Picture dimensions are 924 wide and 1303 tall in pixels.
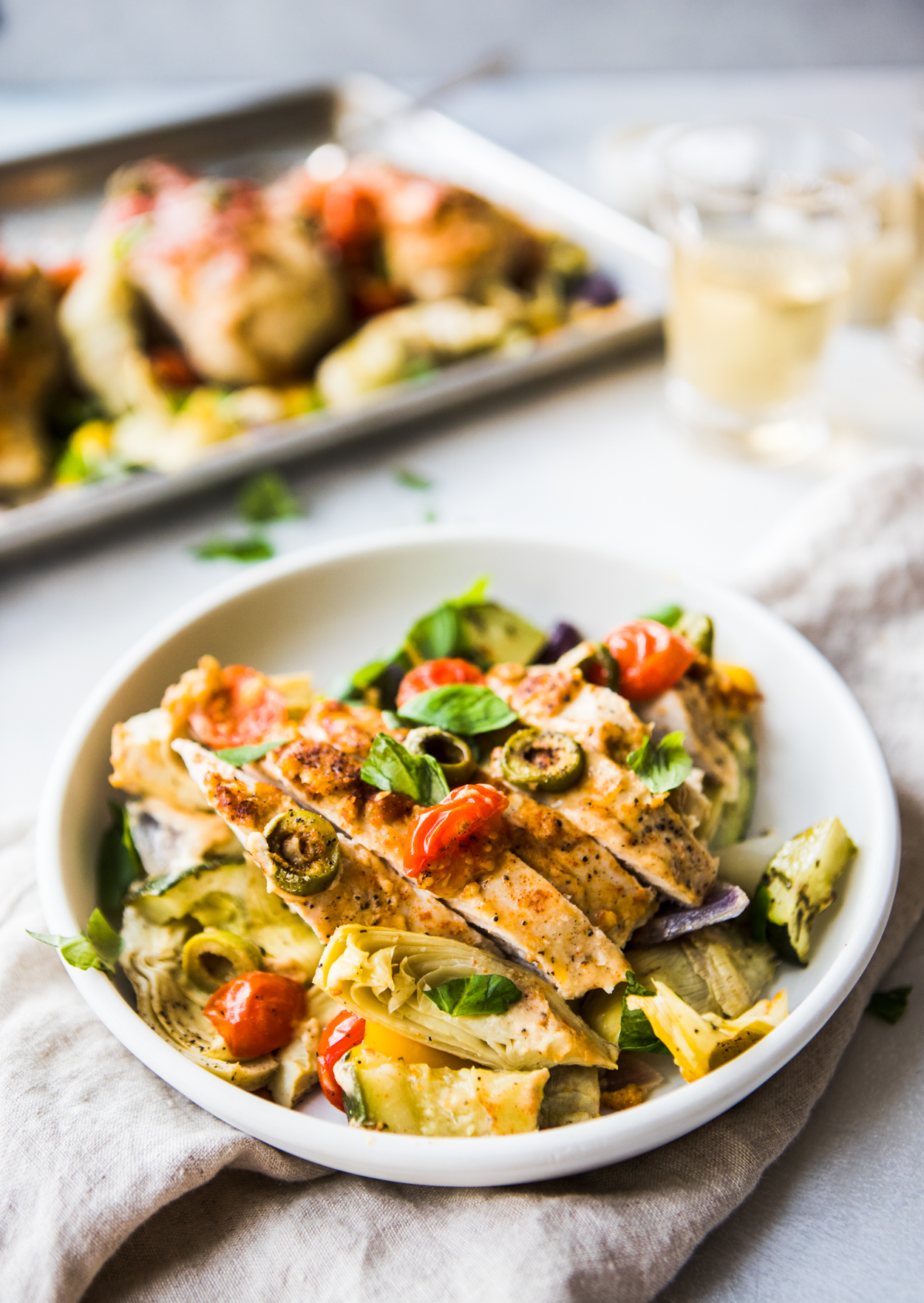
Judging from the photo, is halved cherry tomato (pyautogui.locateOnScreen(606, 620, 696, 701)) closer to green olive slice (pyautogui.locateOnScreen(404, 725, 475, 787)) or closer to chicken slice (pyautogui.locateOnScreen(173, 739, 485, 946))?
green olive slice (pyautogui.locateOnScreen(404, 725, 475, 787))

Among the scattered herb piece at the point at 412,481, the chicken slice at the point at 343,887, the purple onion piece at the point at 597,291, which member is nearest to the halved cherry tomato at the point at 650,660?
the chicken slice at the point at 343,887

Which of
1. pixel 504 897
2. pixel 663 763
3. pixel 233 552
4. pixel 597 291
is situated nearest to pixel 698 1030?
pixel 504 897

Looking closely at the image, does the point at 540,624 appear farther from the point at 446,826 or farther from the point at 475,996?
the point at 475,996

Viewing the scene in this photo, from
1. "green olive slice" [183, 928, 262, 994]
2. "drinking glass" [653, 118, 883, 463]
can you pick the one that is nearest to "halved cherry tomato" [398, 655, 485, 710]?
"green olive slice" [183, 928, 262, 994]

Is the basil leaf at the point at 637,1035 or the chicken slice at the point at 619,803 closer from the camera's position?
the basil leaf at the point at 637,1035

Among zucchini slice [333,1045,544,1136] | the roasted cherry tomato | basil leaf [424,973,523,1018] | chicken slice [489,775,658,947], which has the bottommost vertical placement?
the roasted cherry tomato

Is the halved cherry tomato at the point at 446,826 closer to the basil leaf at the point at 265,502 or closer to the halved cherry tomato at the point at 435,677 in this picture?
the halved cherry tomato at the point at 435,677
